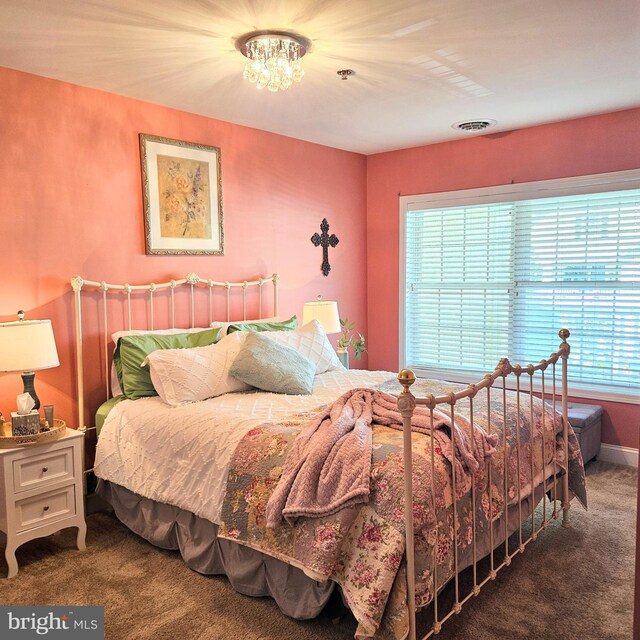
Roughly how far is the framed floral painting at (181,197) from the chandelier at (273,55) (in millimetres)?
1091

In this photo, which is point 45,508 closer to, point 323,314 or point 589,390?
point 323,314

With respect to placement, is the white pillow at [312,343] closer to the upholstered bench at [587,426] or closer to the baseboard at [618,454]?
the upholstered bench at [587,426]

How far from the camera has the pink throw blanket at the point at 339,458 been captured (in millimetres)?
2109

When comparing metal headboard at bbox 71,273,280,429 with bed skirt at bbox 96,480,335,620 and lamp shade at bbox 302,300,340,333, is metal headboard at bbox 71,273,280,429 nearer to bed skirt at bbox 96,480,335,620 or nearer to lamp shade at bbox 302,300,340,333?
lamp shade at bbox 302,300,340,333

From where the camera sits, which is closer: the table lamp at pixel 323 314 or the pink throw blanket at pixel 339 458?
the pink throw blanket at pixel 339 458

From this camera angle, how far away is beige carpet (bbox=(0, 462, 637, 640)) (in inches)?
90.4

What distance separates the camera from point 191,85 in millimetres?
3346

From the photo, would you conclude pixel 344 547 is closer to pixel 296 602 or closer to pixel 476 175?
pixel 296 602

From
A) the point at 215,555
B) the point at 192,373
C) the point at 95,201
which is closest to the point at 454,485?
the point at 215,555

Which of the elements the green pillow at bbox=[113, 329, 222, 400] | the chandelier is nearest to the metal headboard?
the green pillow at bbox=[113, 329, 222, 400]

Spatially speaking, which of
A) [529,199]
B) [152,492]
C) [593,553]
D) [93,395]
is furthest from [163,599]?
[529,199]

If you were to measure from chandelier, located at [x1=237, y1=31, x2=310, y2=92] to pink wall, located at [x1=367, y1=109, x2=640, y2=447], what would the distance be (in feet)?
7.62

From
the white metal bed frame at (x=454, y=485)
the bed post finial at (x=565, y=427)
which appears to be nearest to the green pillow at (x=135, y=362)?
the white metal bed frame at (x=454, y=485)

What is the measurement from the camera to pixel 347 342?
480cm
